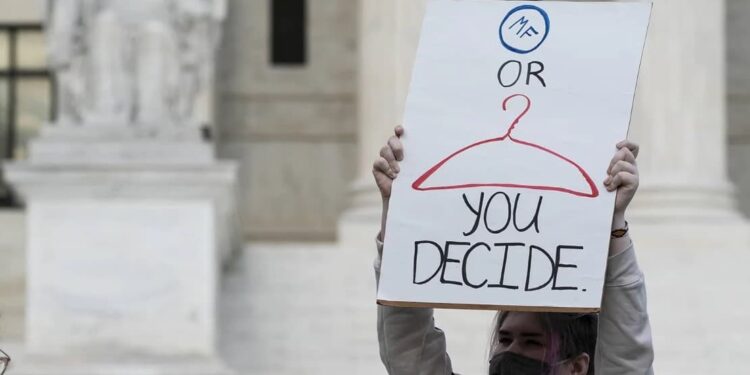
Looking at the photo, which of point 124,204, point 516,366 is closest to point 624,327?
point 516,366

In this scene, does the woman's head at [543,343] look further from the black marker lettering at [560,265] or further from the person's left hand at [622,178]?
the person's left hand at [622,178]

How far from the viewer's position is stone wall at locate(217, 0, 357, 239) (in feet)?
79.7

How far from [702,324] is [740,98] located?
26.4 ft

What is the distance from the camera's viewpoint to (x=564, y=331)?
199 inches

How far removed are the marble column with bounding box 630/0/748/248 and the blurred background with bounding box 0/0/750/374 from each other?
20 mm

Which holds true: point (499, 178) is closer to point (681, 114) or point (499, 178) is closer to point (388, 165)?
point (388, 165)

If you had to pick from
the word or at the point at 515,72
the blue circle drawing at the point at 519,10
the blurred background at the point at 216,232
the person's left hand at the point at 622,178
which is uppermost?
the blue circle drawing at the point at 519,10

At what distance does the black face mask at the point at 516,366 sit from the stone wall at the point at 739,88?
19693 mm

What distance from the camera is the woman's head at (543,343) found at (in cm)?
482

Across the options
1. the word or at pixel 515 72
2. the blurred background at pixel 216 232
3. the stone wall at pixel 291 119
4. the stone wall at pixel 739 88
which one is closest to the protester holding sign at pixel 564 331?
the word or at pixel 515 72

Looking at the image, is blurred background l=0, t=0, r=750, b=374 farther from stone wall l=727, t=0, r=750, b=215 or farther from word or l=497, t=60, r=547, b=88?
word or l=497, t=60, r=547, b=88

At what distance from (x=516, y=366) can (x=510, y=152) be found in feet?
2.37

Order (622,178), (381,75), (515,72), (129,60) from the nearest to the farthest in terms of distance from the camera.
A: 1. (622,178)
2. (515,72)
3. (129,60)
4. (381,75)

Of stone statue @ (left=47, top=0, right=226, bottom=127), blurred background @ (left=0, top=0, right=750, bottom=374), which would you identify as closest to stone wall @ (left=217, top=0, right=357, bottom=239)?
blurred background @ (left=0, top=0, right=750, bottom=374)
